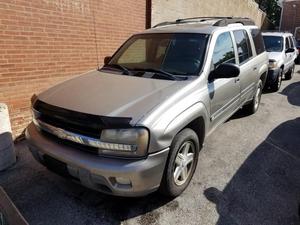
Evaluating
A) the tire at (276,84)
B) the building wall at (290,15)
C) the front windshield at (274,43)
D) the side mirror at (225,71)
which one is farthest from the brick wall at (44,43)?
the building wall at (290,15)

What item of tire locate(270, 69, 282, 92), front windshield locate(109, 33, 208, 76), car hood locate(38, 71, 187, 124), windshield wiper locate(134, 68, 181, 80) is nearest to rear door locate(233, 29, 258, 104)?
front windshield locate(109, 33, 208, 76)

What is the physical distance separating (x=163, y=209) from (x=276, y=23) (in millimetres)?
37986

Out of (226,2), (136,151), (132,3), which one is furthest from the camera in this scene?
(226,2)

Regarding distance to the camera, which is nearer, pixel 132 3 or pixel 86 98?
pixel 86 98

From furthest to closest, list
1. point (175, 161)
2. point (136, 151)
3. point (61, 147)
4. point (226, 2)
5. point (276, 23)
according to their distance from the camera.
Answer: point (276, 23) < point (226, 2) < point (175, 161) < point (61, 147) < point (136, 151)

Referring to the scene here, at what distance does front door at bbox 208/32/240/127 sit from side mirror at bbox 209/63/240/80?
9 centimetres

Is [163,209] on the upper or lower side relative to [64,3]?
lower

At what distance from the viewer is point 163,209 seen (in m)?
2.85

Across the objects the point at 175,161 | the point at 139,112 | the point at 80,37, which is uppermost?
the point at 80,37

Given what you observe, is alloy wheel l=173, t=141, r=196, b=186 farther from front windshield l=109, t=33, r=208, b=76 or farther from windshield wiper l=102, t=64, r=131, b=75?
windshield wiper l=102, t=64, r=131, b=75

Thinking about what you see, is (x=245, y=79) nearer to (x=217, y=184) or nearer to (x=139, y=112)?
(x=217, y=184)

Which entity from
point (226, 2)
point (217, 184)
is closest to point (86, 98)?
point (217, 184)

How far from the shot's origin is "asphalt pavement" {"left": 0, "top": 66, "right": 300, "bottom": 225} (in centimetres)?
273

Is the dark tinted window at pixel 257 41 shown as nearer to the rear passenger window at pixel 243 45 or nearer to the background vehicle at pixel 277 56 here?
the rear passenger window at pixel 243 45
